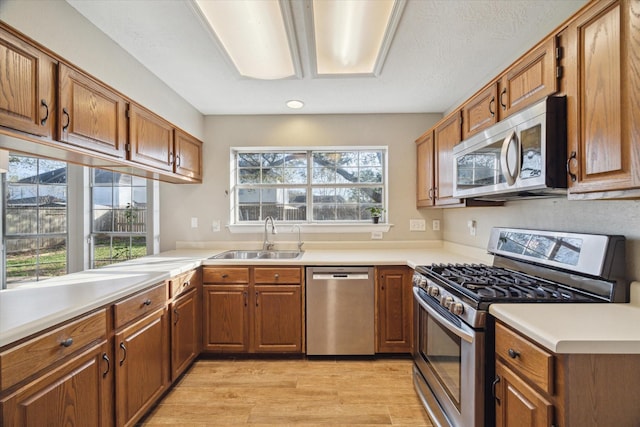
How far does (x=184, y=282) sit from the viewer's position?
2250mm

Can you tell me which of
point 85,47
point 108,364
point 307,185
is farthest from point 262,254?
point 85,47

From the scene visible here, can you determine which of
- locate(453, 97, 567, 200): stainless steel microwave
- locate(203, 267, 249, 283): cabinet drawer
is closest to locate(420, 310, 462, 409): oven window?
locate(453, 97, 567, 200): stainless steel microwave

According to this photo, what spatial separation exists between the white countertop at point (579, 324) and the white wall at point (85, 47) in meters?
2.40

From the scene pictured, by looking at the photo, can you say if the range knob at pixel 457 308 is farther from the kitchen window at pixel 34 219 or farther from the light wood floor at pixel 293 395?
the kitchen window at pixel 34 219

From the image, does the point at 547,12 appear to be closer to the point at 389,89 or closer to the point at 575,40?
the point at 575,40

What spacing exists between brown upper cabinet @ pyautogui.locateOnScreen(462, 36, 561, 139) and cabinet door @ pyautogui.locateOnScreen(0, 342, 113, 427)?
94.5 inches

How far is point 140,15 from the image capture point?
63.8 inches

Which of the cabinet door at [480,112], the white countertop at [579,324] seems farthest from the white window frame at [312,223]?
the white countertop at [579,324]

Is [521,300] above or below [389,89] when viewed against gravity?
below

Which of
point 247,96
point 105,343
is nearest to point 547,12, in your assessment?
point 247,96

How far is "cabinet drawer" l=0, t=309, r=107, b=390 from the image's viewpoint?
38.9 inches

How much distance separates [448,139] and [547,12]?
945 mm

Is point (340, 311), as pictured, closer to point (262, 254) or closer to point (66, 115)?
point (262, 254)

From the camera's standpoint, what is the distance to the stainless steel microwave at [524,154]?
1.29 metres
